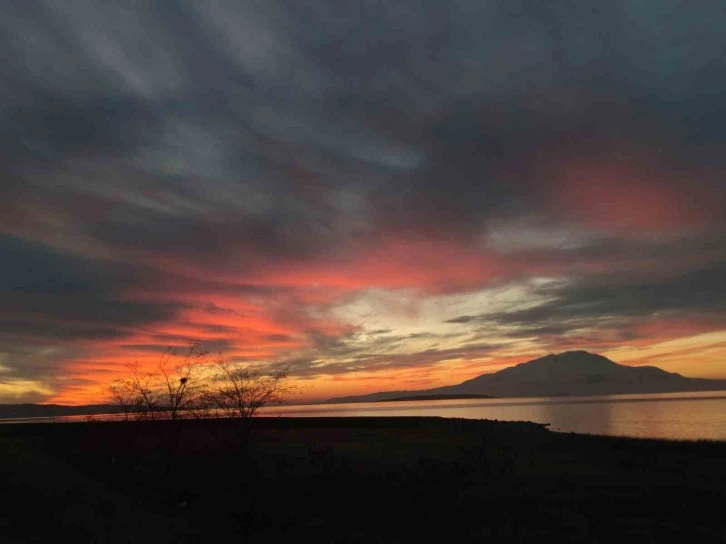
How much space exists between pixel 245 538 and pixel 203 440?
688 inches

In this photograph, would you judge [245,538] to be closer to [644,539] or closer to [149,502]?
[149,502]

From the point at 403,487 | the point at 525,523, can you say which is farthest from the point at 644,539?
the point at 403,487

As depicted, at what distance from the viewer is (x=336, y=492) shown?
69.8ft

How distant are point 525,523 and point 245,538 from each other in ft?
26.6

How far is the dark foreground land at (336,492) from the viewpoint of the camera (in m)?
16.0

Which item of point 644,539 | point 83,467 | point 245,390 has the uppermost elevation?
point 245,390

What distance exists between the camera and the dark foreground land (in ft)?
52.6

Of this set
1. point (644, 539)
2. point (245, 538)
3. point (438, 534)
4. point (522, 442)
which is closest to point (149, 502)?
point (245, 538)

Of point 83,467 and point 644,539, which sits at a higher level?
point 83,467

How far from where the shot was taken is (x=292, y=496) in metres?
21.0

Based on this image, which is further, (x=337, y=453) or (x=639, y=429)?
(x=639, y=429)

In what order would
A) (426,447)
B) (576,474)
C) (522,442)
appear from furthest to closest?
1. (522,442)
2. (426,447)
3. (576,474)

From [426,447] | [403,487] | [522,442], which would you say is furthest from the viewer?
[522,442]

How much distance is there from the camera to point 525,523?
16.9 m
